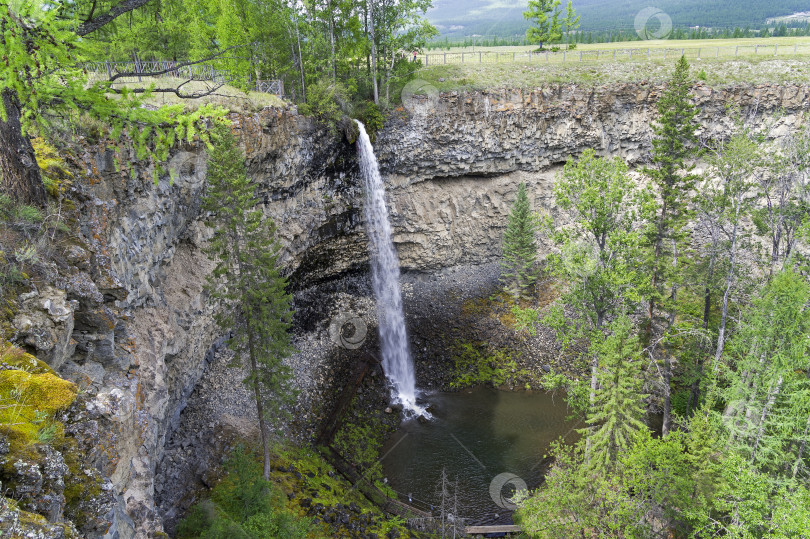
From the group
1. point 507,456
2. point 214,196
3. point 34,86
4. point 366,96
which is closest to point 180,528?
point 214,196

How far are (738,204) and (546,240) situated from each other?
1925cm

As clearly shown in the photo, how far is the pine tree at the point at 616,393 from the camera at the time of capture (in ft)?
52.0

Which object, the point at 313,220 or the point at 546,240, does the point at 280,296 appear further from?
the point at 546,240

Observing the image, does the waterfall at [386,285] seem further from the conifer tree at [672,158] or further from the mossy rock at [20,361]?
the mossy rock at [20,361]

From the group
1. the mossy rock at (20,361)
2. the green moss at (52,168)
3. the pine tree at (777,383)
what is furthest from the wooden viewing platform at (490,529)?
the green moss at (52,168)

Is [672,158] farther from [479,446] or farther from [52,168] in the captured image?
[52,168]

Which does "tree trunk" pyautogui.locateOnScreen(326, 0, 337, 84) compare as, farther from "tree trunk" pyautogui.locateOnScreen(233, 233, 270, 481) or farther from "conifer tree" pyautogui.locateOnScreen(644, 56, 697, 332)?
"conifer tree" pyautogui.locateOnScreen(644, 56, 697, 332)

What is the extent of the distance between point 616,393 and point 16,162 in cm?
1795

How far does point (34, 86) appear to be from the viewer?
6695 mm

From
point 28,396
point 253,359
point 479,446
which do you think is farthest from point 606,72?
point 28,396

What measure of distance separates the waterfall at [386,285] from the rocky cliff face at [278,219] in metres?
1.11

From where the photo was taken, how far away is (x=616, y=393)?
1631 centimetres

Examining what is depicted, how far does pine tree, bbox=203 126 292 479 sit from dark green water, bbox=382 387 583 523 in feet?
25.2

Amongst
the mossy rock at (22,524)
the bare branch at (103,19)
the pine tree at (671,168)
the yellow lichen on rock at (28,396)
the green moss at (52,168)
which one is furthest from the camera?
the pine tree at (671,168)
